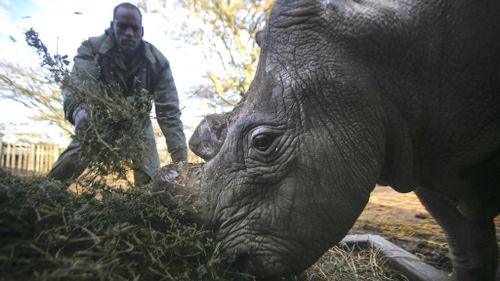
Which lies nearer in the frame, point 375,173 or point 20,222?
point 20,222

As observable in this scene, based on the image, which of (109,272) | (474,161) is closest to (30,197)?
(109,272)

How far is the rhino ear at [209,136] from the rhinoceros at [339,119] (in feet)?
0.03

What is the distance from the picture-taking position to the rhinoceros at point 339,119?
211 centimetres

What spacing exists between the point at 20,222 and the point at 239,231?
0.99 m

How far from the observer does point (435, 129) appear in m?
2.37

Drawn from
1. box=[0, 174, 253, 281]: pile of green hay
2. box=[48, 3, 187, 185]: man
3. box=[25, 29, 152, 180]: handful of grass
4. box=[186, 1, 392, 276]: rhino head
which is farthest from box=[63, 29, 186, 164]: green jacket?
box=[0, 174, 253, 281]: pile of green hay

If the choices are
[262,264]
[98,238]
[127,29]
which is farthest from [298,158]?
[127,29]

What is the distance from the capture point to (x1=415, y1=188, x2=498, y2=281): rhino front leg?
305cm

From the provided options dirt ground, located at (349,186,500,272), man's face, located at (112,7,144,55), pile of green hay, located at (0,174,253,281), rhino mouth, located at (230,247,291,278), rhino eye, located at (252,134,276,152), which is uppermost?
man's face, located at (112,7,144,55)

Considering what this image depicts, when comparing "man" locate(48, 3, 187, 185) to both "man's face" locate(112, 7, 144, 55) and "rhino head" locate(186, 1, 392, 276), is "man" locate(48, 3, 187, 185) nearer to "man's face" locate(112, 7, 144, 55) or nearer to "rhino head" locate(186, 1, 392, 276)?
"man's face" locate(112, 7, 144, 55)

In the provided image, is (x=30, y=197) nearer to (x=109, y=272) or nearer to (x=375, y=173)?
(x=109, y=272)

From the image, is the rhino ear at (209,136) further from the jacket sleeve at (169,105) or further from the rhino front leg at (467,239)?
the jacket sleeve at (169,105)

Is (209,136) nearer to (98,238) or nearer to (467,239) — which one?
(98,238)

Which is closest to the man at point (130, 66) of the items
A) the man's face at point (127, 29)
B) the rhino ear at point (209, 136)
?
the man's face at point (127, 29)
